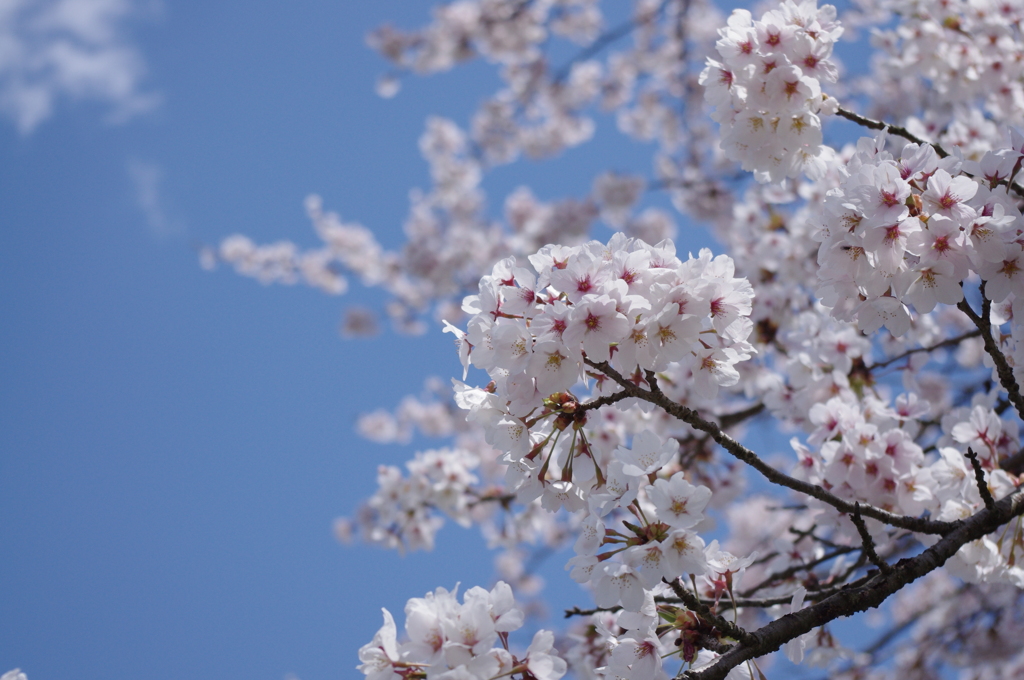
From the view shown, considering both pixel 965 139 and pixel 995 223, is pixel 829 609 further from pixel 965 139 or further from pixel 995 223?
pixel 965 139

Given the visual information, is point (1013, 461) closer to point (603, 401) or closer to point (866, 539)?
point (866, 539)

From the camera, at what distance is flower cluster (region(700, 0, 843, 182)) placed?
223cm

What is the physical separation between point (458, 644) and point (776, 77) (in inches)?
80.7

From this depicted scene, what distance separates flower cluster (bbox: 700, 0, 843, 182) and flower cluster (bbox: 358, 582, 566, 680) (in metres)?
1.83

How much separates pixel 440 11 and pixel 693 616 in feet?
36.8

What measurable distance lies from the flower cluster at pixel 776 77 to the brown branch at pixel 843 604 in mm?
1385

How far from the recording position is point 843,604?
5.64 feet

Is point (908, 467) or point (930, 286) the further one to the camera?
point (908, 467)

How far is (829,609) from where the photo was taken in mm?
1709

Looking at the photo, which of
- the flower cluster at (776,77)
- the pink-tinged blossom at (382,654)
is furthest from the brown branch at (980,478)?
the pink-tinged blossom at (382,654)

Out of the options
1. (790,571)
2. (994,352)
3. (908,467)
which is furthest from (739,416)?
(994,352)

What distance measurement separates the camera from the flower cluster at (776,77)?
223cm

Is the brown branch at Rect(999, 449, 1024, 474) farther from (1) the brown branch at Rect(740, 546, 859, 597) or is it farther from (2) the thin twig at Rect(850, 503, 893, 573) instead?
(2) the thin twig at Rect(850, 503, 893, 573)

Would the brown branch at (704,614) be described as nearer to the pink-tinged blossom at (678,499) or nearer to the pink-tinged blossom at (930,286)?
the pink-tinged blossom at (678,499)
